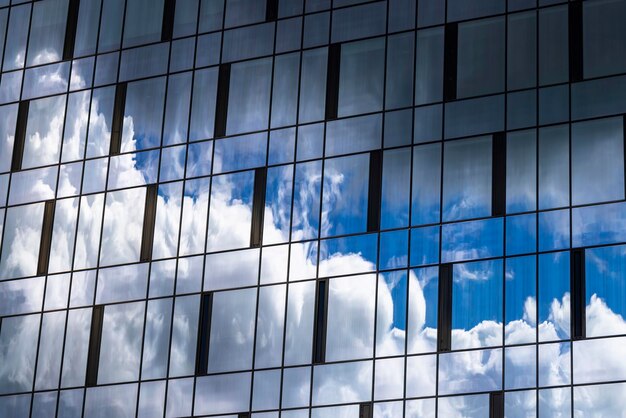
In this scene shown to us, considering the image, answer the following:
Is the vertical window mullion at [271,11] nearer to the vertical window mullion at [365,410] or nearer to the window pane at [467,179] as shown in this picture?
the window pane at [467,179]

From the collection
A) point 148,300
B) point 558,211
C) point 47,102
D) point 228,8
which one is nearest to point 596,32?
point 558,211

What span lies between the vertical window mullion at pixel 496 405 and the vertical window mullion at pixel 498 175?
647cm

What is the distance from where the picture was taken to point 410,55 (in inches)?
2327

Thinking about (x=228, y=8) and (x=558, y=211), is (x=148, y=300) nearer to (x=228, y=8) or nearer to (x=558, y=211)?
(x=228, y=8)

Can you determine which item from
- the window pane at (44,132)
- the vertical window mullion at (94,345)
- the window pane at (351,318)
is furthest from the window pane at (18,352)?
the window pane at (351,318)

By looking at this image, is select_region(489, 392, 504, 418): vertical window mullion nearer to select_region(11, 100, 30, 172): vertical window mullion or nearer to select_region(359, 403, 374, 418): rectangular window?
select_region(359, 403, 374, 418): rectangular window

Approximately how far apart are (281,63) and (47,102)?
38.0 ft

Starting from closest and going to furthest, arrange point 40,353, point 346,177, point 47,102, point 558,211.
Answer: point 558,211
point 346,177
point 40,353
point 47,102

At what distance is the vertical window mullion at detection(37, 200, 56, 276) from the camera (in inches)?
2530

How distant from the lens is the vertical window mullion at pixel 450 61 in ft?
189

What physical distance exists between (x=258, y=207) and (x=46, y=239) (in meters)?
9.93

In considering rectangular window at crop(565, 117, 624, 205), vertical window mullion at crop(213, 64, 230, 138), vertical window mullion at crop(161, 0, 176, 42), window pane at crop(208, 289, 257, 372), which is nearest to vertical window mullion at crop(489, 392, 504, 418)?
rectangular window at crop(565, 117, 624, 205)

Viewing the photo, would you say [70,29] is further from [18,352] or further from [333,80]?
[18,352]

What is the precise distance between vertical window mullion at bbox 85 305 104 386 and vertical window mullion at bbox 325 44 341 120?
12.0 m
